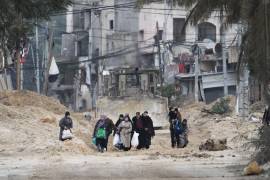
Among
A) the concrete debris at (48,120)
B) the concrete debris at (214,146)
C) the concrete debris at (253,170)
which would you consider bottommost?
the concrete debris at (48,120)

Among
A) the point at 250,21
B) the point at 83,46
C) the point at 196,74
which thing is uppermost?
the point at 250,21

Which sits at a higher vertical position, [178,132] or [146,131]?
[146,131]

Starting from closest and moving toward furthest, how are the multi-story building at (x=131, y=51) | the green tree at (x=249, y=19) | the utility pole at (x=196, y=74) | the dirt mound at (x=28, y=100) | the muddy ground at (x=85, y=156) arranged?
the green tree at (x=249, y=19) < the muddy ground at (x=85, y=156) < the dirt mound at (x=28, y=100) < the utility pole at (x=196, y=74) < the multi-story building at (x=131, y=51)

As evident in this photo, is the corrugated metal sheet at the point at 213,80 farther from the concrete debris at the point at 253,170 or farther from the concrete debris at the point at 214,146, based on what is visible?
the concrete debris at the point at 253,170

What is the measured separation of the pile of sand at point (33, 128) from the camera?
26.8 meters

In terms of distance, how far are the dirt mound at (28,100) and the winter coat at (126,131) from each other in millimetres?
14847

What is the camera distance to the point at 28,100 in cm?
4341

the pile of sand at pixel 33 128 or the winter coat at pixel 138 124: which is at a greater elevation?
the winter coat at pixel 138 124

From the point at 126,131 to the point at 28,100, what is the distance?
16.8 m

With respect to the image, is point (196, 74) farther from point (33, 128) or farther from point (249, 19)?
point (249, 19)

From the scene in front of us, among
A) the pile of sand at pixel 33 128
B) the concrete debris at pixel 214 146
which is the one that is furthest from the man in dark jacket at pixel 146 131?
the concrete debris at pixel 214 146

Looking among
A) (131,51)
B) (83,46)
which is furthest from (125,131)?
(83,46)

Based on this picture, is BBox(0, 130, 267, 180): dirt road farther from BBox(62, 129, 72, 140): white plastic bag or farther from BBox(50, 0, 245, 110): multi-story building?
BBox(50, 0, 245, 110): multi-story building

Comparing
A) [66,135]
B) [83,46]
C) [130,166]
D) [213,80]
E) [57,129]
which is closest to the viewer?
[130,166]
